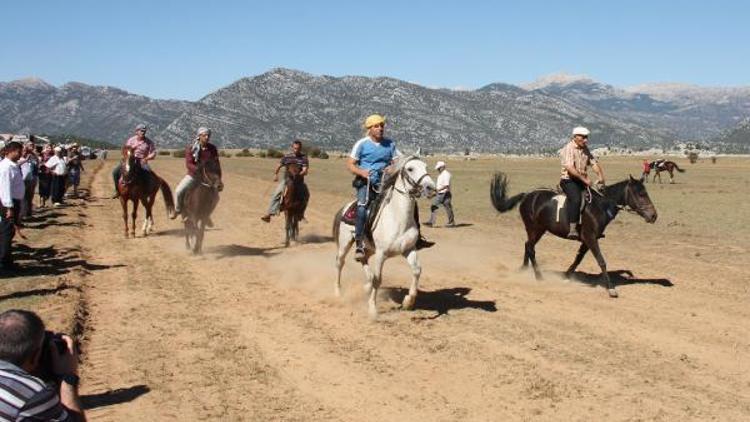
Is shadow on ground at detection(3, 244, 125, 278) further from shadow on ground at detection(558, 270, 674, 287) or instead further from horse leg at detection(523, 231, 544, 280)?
shadow on ground at detection(558, 270, 674, 287)

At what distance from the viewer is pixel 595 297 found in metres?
11.6

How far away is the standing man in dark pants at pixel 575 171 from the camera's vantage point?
12359 millimetres

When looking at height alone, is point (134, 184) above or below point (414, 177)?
below

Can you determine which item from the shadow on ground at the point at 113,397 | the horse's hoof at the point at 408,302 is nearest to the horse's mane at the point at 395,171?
the horse's hoof at the point at 408,302

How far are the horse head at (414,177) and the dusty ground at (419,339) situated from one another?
1.83 meters

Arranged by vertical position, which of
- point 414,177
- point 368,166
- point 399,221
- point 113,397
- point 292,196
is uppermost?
point 368,166

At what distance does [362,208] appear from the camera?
34.0ft

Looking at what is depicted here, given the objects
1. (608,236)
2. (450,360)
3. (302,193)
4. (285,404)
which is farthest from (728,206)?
(285,404)

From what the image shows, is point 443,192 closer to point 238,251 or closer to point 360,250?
point 238,251

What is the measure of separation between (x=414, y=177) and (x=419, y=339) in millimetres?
2246

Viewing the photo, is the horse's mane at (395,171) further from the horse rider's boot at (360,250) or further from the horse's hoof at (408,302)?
the horse's hoof at (408,302)

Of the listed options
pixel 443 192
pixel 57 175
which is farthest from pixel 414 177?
pixel 57 175

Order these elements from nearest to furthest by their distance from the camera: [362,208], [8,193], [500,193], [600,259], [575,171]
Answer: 1. [362,208]
2. [8,193]
3. [600,259]
4. [575,171]
5. [500,193]

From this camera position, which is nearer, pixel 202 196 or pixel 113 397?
pixel 113 397
